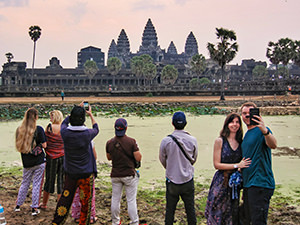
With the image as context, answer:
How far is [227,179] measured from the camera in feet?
13.4

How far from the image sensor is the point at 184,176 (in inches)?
171

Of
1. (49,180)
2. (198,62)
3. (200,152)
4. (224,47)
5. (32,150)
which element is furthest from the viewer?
(198,62)

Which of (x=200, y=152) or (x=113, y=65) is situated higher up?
(x=113, y=65)

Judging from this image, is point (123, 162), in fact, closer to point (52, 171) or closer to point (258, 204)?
point (52, 171)

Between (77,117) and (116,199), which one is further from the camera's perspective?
(116,199)

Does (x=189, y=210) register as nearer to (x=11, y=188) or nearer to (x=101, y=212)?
(x=101, y=212)

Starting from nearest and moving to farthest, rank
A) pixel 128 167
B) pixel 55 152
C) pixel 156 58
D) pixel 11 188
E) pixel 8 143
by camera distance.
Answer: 1. pixel 128 167
2. pixel 55 152
3. pixel 11 188
4. pixel 8 143
5. pixel 156 58

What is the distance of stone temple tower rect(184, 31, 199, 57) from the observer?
11875 cm

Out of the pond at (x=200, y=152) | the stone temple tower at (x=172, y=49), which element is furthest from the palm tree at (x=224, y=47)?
the stone temple tower at (x=172, y=49)

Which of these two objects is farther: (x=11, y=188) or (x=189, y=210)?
(x=11, y=188)

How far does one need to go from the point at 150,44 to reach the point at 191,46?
16768 millimetres

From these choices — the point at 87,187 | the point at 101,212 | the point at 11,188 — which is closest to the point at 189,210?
the point at 87,187

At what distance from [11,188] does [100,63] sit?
112 metres

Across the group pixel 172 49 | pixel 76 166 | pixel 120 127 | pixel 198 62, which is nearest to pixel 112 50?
pixel 172 49
